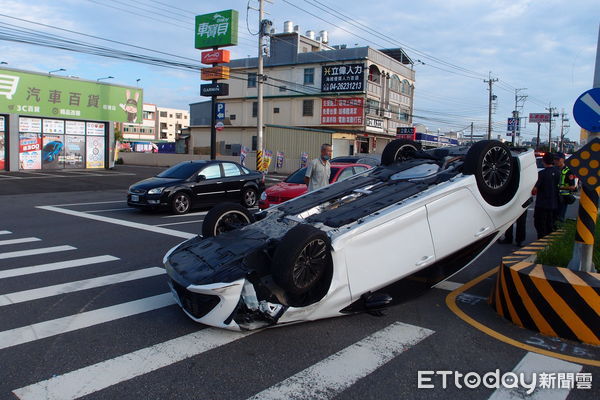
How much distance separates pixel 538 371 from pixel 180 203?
1006 cm

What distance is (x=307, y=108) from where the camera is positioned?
43.8 m

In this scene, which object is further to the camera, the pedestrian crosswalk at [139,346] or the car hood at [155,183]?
the car hood at [155,183]

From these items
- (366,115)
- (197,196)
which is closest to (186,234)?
(197,196)

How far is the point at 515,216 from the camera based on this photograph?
19.7 feet

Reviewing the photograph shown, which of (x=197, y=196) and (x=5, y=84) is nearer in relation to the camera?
(x=197, y=196)

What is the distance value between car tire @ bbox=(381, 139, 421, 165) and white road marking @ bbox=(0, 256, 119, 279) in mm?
4418

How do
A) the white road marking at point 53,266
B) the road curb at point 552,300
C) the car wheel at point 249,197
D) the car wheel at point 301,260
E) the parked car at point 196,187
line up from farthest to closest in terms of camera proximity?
the car wheel at point 249,197 < the parked car at point 196,187 < the white road marking at point 53,266 < the road curb at point 552,300 < the car wheel at point 301,260

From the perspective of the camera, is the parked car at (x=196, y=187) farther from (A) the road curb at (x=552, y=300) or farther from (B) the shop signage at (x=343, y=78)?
(B) the shop signage at (x=343, y=78)

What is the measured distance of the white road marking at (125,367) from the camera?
3.31 meters

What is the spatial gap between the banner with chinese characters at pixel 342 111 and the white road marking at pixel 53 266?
34.8m

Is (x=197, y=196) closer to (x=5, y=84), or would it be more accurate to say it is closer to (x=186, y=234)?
(x=186, y=234)

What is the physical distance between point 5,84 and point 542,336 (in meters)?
30.0

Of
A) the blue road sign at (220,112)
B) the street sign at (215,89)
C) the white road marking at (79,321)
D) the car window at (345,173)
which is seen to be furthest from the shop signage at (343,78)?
the white road marking at (79,321)

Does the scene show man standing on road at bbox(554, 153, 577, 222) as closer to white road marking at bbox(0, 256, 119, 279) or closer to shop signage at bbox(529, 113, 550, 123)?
white road marking at bbox(0, 256, 119, 279)
